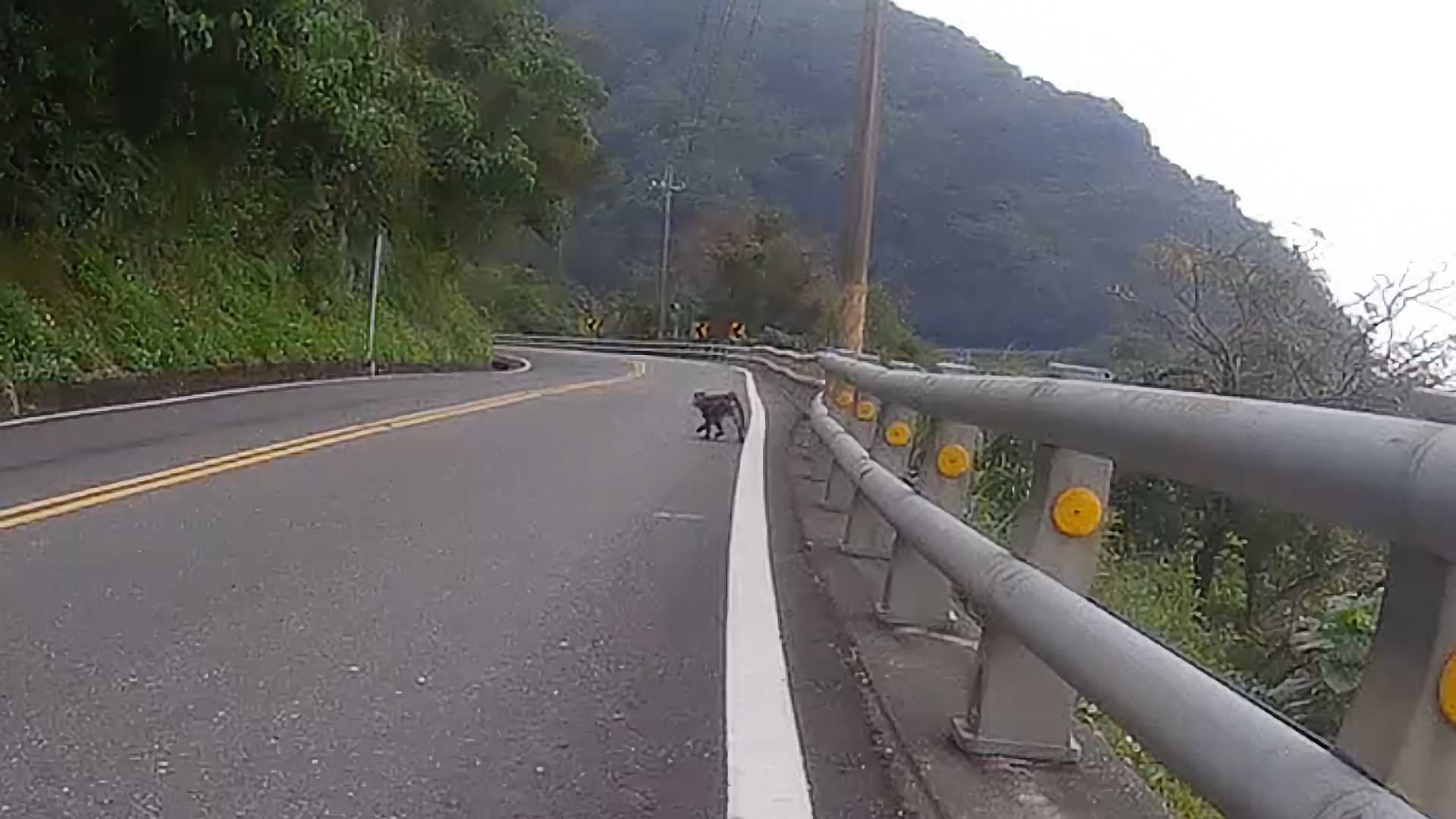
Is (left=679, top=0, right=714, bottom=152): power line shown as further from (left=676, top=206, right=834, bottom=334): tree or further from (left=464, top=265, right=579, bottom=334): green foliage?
(left=464, top=265, right=579, bottom=334): green foliage

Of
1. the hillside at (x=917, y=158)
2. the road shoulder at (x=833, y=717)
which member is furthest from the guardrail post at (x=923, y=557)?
the hillside at (x=917, y=158)

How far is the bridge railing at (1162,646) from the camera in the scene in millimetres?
1831

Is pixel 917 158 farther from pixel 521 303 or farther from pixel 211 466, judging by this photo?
pixel 521 303

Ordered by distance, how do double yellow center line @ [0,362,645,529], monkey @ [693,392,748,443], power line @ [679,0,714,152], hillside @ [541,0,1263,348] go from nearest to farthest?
double yellow center line @ [0,362,645,529] < monkey @ [693,392,748,443] < hillside @ [541,0,1263,348] < power line @ [679,0,714,152]

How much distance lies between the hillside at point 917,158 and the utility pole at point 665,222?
130 centimetres

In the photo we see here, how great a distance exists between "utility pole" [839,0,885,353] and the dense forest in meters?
6.41

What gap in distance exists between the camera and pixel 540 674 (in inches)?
205

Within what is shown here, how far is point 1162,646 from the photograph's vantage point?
2.72 m

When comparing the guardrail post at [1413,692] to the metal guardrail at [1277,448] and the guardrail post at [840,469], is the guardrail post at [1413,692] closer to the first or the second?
the metal guardrail at [1277,448]

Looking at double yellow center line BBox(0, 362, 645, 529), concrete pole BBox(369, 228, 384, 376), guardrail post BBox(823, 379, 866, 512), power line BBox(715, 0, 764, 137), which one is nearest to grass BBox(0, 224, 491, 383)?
concrete pole BBox(369, 228, 384, 376)

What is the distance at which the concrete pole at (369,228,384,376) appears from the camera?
31641mm

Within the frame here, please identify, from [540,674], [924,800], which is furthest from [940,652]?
[924,800]

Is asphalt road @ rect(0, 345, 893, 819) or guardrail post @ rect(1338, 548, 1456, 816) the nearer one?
guardrail post @ rect(1338, 548, 1456, 816)

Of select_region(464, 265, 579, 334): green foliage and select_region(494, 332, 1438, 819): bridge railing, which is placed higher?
select_region(494, 332, 1438, 819): bridge railing
